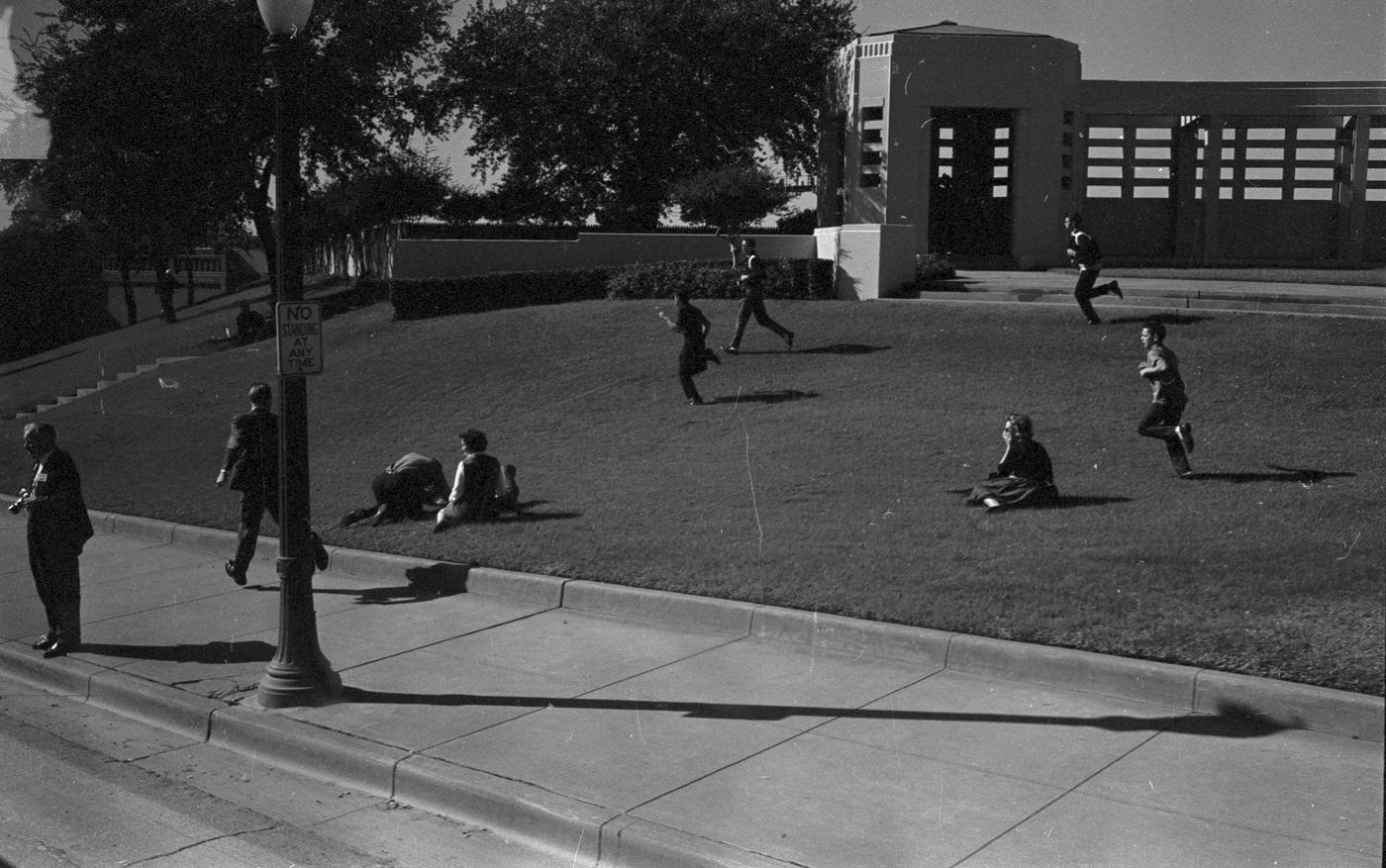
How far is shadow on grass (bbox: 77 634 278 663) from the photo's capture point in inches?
351

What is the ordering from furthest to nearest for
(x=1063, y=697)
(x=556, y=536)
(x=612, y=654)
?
(x=556, y=536)
(x=612, y=654)
(x=1063, y=697)

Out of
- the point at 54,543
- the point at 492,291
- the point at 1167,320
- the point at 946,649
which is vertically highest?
the point at 492,291

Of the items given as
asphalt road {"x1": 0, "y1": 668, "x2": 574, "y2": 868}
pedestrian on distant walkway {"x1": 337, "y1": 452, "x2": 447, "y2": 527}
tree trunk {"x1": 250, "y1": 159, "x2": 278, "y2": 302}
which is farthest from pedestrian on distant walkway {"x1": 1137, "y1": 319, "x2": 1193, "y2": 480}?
tree trunk {"x1": 250, "y1": 159, "x2": 278, "y2": 302}

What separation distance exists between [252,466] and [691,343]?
7.54 metres

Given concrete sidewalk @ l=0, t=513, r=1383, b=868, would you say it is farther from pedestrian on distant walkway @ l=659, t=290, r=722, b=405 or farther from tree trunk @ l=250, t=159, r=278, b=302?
tree trunk @ l=250, t=159, r=278, b=302

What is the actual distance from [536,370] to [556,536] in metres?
10.1

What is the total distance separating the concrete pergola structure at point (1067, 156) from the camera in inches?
1216

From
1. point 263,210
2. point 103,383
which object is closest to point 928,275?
point 103,383

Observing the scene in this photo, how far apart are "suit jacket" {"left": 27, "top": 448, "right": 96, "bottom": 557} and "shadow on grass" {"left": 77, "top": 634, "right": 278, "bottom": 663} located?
2.38 feet

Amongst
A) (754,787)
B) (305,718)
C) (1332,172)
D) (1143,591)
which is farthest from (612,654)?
(1332,172)

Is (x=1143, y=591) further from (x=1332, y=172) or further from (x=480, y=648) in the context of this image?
(x=1332, y=172)

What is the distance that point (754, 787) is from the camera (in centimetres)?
598

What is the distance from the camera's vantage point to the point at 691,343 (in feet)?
57.1

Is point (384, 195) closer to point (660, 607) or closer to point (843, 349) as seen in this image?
point (843, 349)
